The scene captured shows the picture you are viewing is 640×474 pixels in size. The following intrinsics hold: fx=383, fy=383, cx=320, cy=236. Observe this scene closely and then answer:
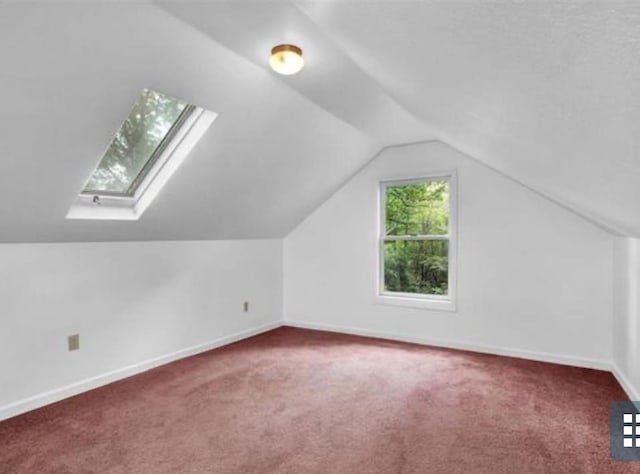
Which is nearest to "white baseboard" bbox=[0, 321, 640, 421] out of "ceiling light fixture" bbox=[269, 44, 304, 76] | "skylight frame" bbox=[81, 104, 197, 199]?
"skylight frame" bbox=[81, 104, 197, 199]

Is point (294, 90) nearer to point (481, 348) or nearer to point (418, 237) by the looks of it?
point (418, 237)

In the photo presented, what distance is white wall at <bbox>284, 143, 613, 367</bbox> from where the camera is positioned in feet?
11.5

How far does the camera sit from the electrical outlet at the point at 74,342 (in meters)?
2.90

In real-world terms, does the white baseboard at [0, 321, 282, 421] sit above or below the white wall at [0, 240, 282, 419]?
below

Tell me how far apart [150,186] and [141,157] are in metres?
0.27

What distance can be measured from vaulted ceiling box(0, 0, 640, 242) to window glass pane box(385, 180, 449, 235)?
2.46 ft

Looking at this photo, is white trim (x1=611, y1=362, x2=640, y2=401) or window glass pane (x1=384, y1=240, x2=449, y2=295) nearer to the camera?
white trim (x1=611, y1=362, x2=640, y2=401)

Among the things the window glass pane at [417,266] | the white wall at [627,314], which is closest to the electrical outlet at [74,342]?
the window glass pane at [417,266]

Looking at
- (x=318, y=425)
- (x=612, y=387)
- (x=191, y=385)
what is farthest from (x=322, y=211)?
(x=612, y=387)

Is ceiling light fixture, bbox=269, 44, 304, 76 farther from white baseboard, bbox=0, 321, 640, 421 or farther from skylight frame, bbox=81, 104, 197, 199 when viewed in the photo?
white baseboard, bbox=0, 321, 640, 421

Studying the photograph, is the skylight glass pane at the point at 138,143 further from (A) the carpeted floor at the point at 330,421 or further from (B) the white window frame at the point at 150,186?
(A) the carpeted floor at the point at 330,421

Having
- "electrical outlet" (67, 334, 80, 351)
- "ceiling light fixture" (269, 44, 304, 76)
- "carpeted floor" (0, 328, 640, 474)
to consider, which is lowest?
"carpeted floor" (0, 328, 640, 474)

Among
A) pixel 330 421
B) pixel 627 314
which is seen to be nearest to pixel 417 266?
pixel 627 314

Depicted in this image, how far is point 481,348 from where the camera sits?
395cm
